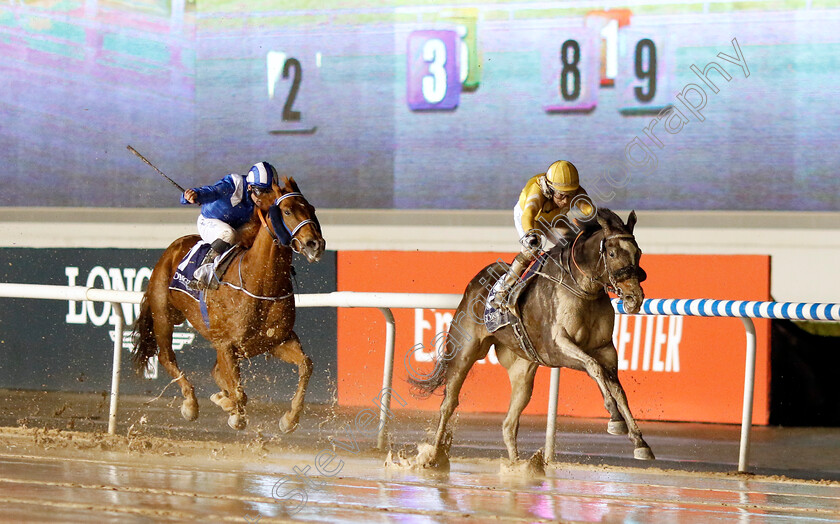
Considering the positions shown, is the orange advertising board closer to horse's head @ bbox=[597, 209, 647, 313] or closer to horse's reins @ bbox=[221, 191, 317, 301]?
horse's reins @ bbox=[221, 191, 317, 301]

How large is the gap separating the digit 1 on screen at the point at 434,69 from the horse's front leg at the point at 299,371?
6175 millimetres

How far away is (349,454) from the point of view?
731 cm

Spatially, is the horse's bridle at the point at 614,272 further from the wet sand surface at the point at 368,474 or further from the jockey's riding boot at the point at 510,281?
the wet sand surface at the point at 368,474

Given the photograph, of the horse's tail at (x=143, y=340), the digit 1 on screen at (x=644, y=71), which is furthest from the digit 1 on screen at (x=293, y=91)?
the horse's tail at (x=143, y=340)

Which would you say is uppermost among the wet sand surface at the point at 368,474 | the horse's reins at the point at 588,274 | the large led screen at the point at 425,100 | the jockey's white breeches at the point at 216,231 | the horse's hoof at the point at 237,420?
the large led screen at the point at 425,100

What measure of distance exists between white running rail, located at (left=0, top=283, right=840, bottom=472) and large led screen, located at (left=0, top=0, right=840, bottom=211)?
4502 mm

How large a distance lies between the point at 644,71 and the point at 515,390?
610 cm

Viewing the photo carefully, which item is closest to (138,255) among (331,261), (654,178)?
(331,261)

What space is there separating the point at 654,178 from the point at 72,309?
18.1 feet

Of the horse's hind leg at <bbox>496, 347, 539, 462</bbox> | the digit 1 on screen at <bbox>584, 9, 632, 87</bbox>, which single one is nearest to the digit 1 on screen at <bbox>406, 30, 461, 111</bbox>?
the digit 1 on screen at <bbox>584, 9, 632, 87</bbox>

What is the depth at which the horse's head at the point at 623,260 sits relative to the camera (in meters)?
5.87

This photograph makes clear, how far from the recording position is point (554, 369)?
7.11 meters

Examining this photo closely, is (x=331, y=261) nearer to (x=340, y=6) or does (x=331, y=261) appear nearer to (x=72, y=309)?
(x=72, y=309)

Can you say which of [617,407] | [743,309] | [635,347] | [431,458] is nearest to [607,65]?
[635,347]
